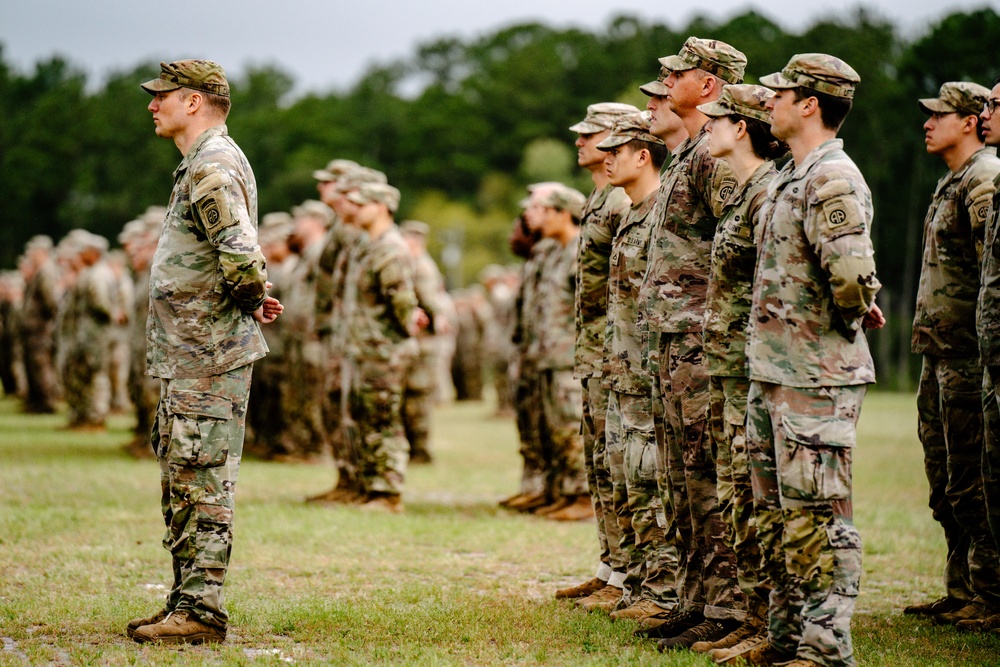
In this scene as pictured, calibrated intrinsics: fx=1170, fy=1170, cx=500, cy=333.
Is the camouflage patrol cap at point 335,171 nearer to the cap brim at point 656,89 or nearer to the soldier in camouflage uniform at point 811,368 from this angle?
the cap brim at point 656,89

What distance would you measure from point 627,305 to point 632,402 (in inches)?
21.3

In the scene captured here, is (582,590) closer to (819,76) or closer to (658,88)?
(658,88)

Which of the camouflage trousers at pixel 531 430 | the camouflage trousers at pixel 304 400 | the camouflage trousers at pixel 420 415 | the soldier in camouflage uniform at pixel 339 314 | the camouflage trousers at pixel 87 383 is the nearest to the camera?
the soldier in camouflage uniform at pixel 339 314

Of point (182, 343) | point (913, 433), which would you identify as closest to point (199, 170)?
point (182, 343)

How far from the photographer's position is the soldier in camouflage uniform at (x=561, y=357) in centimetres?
991

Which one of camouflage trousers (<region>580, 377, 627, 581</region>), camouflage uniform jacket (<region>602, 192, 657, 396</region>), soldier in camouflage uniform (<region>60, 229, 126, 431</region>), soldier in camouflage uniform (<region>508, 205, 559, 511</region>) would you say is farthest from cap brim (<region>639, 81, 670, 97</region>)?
soldier in camouflage uniform (<region>60, 229, 126, 431</region>)

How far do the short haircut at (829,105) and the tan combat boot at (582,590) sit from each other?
3.08 m

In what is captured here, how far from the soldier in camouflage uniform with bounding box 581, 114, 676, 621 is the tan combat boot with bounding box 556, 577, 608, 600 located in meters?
0.15

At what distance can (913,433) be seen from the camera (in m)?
18.6

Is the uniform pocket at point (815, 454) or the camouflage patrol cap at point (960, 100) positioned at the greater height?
the camouflage patrol cap at point (960, 100)

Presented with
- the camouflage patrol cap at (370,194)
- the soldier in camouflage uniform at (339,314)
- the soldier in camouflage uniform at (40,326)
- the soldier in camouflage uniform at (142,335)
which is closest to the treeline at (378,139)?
the soldier in camouflage uniform at (40,326)

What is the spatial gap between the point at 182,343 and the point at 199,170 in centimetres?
83

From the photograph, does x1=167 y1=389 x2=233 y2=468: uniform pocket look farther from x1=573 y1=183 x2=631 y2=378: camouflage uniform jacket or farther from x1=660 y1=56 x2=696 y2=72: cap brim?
x1=660 y1=56 x2=696 y2=72: cap brim

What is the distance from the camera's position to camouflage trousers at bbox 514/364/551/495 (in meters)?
10.5
